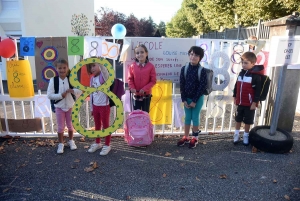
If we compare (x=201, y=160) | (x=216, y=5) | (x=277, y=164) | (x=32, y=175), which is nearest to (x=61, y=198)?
(x=32, y=175)

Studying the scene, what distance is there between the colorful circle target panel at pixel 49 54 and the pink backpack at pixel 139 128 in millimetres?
1674

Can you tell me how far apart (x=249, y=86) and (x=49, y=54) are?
3544 millimetres

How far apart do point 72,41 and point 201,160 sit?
2957 millimetres

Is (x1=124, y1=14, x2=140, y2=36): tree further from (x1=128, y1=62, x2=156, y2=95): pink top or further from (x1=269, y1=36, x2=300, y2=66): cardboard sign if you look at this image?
(x1=269, y1=36, x2=300, y2=66): cardboard sign

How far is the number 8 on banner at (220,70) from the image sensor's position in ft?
14.4

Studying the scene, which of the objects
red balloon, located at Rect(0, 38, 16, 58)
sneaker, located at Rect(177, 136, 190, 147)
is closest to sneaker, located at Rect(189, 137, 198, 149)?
sneaker, located at Rect(177, 136, 190, 147)

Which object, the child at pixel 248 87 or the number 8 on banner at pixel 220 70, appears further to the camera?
the number 8 on banner at pixel 220 70

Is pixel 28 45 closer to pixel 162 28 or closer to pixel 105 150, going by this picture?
pixel 105 150

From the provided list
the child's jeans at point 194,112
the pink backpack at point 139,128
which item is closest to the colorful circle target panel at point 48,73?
the pink backpack at point 139,128

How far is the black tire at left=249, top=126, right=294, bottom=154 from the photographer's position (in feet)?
13.3

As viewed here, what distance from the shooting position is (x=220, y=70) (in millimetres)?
4449

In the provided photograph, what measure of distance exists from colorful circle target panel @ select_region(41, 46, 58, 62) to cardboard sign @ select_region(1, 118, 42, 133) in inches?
50.1

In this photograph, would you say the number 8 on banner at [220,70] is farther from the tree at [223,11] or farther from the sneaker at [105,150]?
the tree at [223,11]

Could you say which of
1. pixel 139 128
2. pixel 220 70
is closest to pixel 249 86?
pixel 220 70
